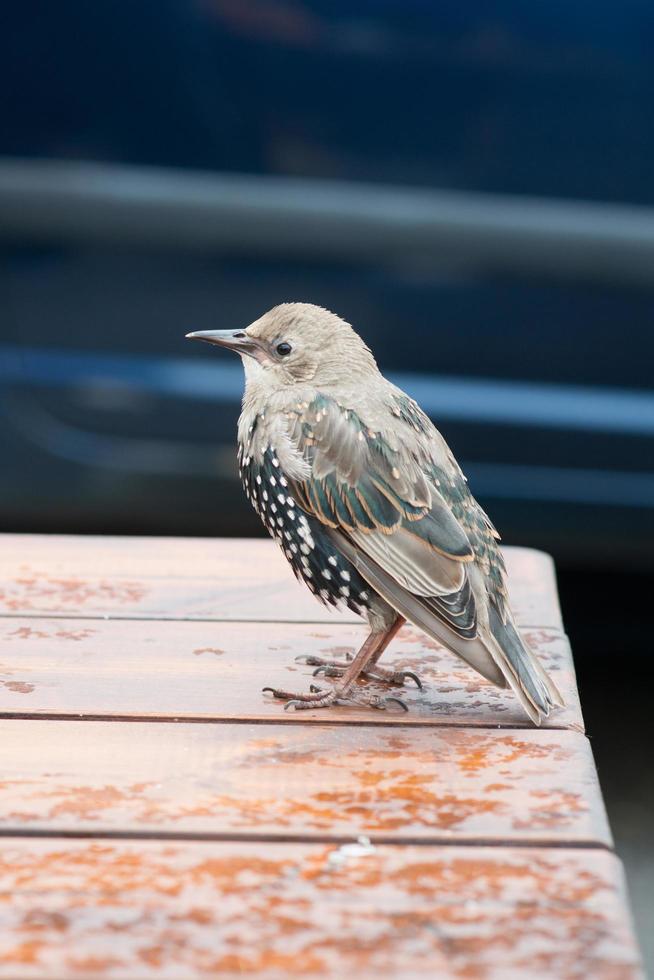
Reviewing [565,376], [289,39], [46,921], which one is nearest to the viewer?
[46,921]

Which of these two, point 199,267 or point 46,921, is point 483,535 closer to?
point 46,921

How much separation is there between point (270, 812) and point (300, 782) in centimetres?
10

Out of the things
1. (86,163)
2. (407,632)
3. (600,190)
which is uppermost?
(86,163)

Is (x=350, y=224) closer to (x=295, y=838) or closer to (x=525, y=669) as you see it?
(x=525, y=669)

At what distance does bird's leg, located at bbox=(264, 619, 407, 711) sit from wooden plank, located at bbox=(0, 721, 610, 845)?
0.09 metres

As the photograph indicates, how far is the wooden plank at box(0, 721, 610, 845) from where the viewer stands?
1563 mm

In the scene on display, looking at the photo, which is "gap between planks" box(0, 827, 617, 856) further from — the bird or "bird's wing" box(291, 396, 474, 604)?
"bird's wing" box(291, 396, 474, 604)

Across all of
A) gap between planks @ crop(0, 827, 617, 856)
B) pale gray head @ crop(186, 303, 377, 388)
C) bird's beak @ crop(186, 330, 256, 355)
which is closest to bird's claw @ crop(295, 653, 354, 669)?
→ pale gray head @ crop(186, 303, 377, 388)

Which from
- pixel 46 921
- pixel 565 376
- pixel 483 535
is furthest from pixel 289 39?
pixel 46 921

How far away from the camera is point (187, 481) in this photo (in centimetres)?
412

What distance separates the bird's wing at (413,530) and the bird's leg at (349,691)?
0.11 metres

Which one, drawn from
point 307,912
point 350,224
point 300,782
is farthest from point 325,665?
point 350,224

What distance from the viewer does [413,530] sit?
6.89ft

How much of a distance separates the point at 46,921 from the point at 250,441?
1.07 meters
